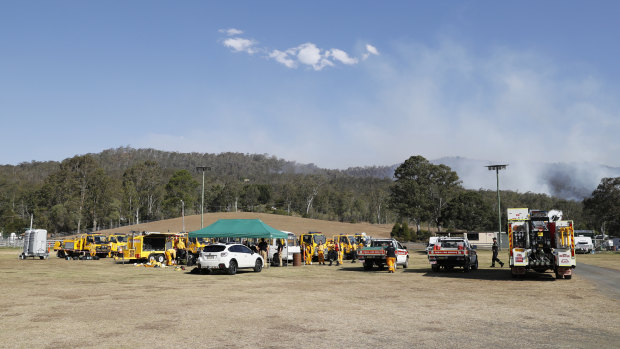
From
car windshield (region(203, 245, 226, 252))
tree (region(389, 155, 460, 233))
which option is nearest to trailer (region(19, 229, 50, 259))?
car windshield (region(203, 245, 226, 252))

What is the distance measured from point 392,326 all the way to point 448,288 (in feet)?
25.5

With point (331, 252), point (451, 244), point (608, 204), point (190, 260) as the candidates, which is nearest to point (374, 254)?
point (451, 244)

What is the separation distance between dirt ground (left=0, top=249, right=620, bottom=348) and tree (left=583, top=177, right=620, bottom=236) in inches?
3277

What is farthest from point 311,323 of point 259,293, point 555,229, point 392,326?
point 555,229

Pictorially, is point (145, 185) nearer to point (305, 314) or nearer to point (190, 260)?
point (190, 260)

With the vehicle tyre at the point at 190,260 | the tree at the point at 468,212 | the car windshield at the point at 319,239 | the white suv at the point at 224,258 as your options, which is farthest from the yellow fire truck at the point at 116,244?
the tree at the point at 468,212

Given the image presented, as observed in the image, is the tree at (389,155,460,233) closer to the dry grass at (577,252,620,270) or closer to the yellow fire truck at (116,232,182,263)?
the dry grass at (577,252,620,270)

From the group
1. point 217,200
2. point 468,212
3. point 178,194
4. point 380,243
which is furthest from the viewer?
point 217,200

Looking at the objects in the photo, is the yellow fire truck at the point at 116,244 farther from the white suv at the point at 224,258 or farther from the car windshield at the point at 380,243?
the car windshield at the point at 380,243

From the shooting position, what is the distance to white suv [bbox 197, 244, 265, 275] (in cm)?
2253

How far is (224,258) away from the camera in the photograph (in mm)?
22516

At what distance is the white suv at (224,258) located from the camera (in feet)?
→ 73.9

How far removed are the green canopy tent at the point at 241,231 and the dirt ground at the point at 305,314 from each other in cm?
867

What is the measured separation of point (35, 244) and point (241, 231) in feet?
59.1
